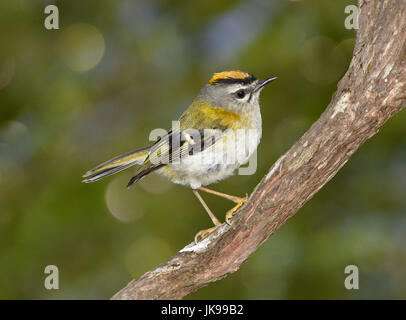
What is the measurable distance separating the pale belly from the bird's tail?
235mm

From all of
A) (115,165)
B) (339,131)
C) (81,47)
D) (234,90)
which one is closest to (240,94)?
(234,90)

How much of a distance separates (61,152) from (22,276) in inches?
37.1

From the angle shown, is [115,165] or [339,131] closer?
[339,131]

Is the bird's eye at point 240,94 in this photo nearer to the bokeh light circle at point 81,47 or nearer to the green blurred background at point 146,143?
the green blurred background at point 146,143

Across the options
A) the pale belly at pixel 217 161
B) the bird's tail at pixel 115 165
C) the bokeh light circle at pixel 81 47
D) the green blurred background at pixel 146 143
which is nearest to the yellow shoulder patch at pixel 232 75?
the pale belly at pixel 217 161

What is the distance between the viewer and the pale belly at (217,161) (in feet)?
9.92

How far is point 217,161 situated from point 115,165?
0.62 m

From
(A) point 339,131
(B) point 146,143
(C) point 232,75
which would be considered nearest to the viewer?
(A) point 339,131

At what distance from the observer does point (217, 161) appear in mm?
3021

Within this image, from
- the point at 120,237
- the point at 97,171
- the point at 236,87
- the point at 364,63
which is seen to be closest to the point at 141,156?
the point at 97,171

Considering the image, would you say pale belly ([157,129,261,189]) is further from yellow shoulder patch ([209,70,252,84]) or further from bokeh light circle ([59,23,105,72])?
bokeh light circle ([59,23,105,72])

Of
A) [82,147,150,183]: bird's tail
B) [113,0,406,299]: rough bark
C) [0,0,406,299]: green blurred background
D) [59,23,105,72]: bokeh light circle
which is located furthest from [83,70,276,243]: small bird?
[59,23,105,72]: bokeh light circle

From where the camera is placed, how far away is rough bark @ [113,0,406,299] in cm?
237

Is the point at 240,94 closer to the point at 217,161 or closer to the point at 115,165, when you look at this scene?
the point at 217,161
